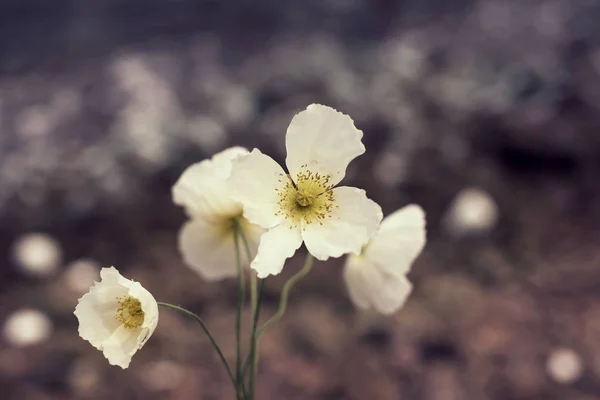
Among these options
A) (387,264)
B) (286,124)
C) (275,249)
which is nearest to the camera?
(275,249)

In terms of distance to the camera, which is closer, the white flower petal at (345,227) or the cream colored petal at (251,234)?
the white flower petal at (345,227)

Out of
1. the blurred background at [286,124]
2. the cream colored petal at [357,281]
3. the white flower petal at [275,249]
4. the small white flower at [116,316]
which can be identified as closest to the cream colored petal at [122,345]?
the small white flower at [116,316]

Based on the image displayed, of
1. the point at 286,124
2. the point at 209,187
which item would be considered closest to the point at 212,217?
the point at 209,187

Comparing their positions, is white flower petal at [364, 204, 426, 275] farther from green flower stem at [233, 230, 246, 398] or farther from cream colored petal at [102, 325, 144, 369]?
cream colored petal at [102, 325, 144, 369]

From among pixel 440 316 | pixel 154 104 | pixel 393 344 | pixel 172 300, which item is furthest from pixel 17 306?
pixel 440 316

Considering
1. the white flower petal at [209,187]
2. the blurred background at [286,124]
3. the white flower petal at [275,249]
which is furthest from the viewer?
the blurred background at [286,124]

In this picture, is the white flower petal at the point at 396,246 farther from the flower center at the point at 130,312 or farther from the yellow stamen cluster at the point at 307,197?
the flower center at the point at 130,312

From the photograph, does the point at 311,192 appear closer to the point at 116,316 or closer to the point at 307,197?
the point at 307,197
